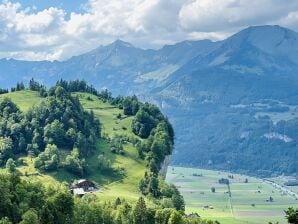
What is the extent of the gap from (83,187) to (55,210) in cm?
6941

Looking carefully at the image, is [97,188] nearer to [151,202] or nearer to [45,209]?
[151,202]

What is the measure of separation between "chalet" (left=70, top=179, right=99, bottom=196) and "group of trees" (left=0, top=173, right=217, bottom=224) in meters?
27.0

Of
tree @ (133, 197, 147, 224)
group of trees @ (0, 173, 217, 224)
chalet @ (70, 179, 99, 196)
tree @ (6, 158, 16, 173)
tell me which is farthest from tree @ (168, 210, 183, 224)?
tree @ (6, 158, 16, 173)

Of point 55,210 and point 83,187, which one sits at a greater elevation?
point 55,210

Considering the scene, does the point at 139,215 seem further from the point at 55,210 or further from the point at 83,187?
the point at 83,187

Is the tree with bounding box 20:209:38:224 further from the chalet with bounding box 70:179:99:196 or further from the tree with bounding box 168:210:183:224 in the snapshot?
the chalet with bounding box 70:179:99:196

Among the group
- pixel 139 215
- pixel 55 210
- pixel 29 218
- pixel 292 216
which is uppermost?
pixel 292 216

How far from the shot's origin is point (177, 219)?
13512 centimetres

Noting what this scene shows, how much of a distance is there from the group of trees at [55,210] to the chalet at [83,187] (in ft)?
88.7

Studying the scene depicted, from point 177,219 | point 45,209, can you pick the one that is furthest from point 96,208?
point 45,209

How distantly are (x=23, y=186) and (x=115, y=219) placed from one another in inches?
1070

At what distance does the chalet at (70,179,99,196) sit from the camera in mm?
181500

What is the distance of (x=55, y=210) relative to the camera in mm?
116375

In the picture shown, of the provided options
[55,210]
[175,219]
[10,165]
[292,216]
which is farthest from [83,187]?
[292,216]
